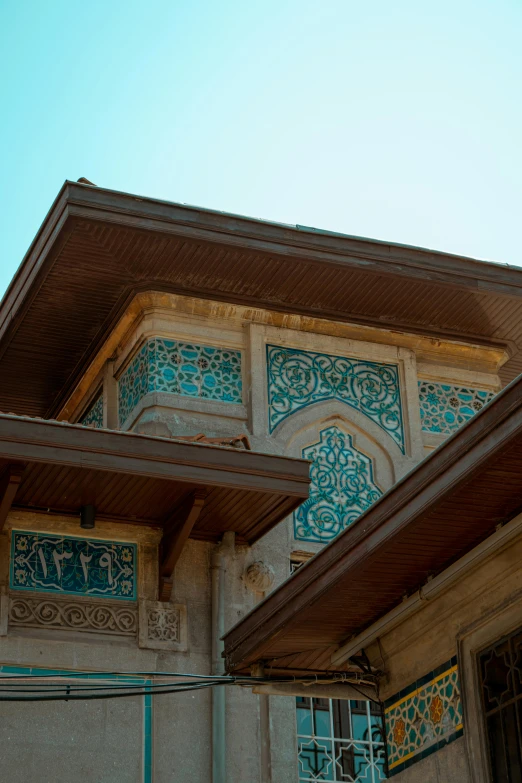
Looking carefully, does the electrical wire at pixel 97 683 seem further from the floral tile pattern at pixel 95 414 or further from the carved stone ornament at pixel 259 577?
the floral tile pattern at pixel 95 414

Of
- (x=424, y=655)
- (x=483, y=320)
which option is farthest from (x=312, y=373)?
(x=424, y=655)

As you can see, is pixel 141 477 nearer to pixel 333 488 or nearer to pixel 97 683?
pixel 97 683

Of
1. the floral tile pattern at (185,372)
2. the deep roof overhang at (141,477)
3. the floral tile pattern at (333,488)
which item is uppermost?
the floral tile pattern at (185,372)

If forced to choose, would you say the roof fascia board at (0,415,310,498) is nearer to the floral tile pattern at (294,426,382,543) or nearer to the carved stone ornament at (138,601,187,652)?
the carved stone ornament at (138,601,187,652)

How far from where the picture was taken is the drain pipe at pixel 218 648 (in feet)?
31.2

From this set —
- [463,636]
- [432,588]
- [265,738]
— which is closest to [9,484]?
[265,738]

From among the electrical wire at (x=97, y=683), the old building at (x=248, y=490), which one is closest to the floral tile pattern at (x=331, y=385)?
the old building at (x=248, y=490)

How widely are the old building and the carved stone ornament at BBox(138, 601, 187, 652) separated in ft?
0.05

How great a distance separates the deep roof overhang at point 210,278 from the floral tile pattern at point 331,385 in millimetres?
374

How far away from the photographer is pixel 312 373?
38.2 ft

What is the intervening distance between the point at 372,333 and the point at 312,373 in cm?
72

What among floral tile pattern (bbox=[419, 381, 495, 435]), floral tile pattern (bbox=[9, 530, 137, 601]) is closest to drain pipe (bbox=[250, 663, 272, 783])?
floral tile pattern (bbox=[9, 530, 137, 601])

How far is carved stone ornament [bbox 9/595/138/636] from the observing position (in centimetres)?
966

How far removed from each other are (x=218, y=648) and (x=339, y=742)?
39.6 inches
